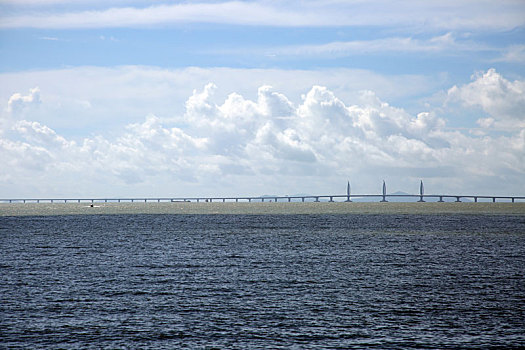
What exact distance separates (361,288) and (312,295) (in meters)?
4.69

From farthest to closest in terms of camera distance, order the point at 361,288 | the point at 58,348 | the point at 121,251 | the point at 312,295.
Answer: the point at 121,251 → the point at 361,288 → the point at 312,295 → the point at 58,348

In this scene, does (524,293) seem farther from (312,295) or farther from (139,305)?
(139,305)

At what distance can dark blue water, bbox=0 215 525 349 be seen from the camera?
28.7m

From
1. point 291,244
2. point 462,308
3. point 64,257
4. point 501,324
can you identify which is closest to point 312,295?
point 462,308

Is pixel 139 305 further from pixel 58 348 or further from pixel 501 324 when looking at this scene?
pixel 501 324

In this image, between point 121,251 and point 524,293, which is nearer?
point 524,293

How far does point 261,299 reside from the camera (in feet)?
125

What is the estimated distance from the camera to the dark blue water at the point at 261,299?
94.2 feet

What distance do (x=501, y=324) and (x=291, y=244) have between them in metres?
50.0

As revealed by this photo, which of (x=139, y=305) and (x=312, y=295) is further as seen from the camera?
(x=312, y=295)

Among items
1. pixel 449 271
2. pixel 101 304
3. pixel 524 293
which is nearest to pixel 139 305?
pixel 101 304

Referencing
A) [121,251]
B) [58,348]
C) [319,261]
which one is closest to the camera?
[58,348]

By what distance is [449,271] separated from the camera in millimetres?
52156

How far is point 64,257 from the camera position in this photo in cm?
6266
